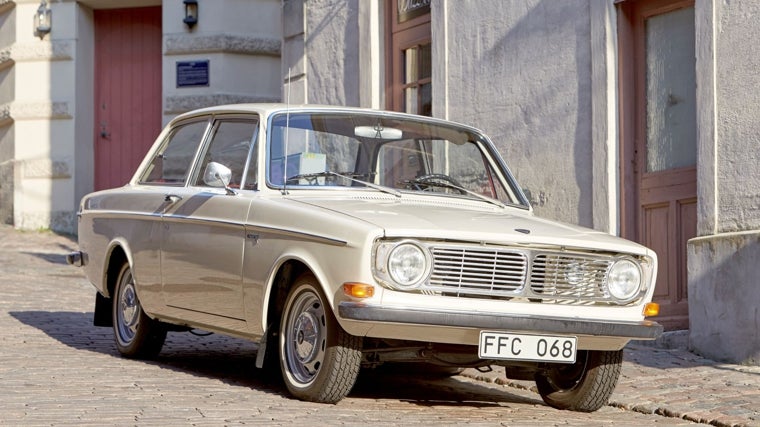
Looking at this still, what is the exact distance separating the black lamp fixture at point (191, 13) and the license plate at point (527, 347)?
44.5 feet

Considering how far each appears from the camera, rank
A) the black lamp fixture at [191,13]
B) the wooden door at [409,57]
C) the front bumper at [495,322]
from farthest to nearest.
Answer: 1. the black lamp fixture at [191,13]
2. the wooden door at [409,57]
3. the front bumper at [495,322]

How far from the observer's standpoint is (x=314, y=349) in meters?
7.04

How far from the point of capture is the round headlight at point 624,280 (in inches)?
283

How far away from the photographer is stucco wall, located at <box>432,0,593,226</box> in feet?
38.0

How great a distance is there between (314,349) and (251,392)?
638 millimetres

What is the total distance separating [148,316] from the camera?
29.1ft

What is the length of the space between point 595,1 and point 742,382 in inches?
151

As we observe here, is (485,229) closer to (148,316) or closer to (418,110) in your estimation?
(148,316)

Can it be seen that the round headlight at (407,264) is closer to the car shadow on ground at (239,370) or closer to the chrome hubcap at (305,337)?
the chrome hubcap at (305,337)

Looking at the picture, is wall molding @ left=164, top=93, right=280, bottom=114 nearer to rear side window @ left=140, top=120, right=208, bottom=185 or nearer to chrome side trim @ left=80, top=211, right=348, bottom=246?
chrome side trim @ left=80, top=211, right=348, bottom=246

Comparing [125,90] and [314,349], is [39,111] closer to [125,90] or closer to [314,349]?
[125,90]

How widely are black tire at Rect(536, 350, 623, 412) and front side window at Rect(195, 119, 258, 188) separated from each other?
2.03 m

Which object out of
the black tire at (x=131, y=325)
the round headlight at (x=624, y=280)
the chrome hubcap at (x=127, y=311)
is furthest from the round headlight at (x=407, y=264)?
the chrome hubcap at (x=127, y=311)

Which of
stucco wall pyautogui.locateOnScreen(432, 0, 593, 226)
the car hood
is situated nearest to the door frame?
stucco wall pyautogui.locateOnScreen(432, 0, 593, 226)
